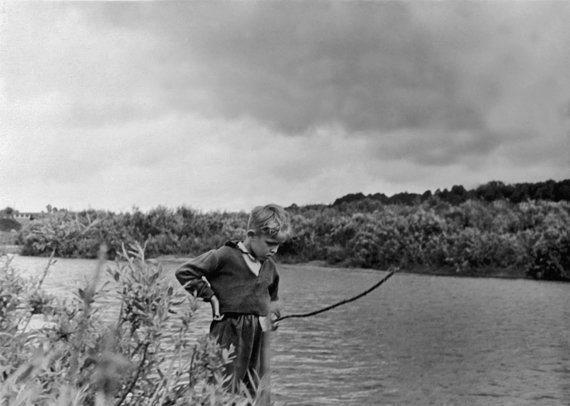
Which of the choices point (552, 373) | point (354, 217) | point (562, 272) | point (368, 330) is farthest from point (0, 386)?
point (354, 217)

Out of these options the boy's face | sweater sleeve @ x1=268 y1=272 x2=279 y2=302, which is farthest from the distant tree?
sweater sleeve @ x1=268 y1=272 x2=279 y2=302

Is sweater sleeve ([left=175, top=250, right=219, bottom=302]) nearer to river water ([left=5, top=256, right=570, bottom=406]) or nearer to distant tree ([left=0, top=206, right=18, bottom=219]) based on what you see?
river water ([left=5, top=256, right=570, bottom=406])

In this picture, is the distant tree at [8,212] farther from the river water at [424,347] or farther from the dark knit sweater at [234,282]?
the dark knit sweater at [234,282]

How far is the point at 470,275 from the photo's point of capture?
2183 centimetres

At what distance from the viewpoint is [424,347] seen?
1012 centimetres

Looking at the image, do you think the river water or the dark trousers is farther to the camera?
the river water

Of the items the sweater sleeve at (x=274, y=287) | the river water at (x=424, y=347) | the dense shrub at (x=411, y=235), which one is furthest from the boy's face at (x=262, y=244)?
the dense shrub at (x=411, y=235)

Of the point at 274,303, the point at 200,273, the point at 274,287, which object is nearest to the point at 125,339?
the point at 200,273

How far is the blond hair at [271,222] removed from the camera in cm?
376

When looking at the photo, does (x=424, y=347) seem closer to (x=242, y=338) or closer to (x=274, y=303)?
(x=274, y=303)

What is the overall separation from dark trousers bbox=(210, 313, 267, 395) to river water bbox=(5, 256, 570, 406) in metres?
0.86

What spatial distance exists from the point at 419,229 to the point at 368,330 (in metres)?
13.0

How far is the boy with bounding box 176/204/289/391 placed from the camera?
380 centimetres

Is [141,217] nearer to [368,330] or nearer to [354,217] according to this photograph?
[354,217]
